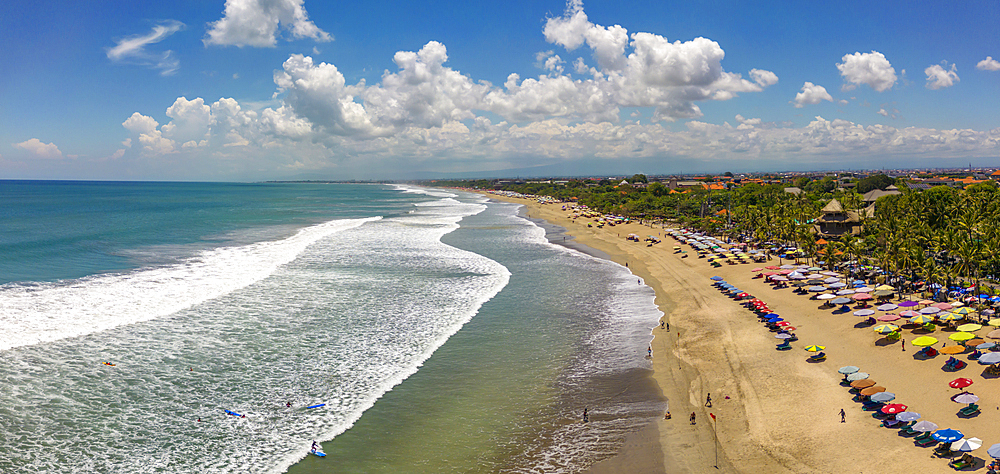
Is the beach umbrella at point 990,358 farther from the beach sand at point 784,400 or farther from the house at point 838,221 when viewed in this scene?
the house at point 838,221

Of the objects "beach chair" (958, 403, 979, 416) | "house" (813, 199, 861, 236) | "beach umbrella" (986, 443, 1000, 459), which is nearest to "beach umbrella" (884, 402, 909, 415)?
"beach chair" (958, 403, 979, 416)

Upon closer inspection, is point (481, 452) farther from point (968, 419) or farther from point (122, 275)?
point (122, 275)

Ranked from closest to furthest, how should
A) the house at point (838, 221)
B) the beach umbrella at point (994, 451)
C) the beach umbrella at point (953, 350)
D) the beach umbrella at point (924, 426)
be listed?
the beach umbrella at point (994, 451)
the beach umbrella at point (924, 426)
the beach umbrella at point (953, 350)
the house at point (838, 221)

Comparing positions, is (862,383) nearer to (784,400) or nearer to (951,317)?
(784,400)

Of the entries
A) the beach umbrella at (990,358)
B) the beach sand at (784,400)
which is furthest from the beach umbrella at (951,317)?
the beach umbrella at (990,358)

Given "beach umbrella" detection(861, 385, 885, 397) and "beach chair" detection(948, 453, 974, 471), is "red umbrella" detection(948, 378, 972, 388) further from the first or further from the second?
"beach chair" detection(948, 453, 974, 471)
